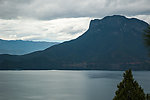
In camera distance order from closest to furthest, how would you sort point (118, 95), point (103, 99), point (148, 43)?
point (118, 95), point (148, 43), point (103, 99)

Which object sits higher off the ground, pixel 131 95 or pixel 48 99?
pixel 131 95

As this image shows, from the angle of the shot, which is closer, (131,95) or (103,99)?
(131,95)

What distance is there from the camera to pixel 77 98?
92.3 m

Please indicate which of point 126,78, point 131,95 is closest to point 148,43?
point 126,78

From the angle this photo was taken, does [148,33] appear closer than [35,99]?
Yes

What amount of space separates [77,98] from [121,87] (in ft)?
250

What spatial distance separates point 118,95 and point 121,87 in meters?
0.96

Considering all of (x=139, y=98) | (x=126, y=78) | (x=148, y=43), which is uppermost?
(x=148, y=43)

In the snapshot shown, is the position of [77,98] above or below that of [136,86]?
below

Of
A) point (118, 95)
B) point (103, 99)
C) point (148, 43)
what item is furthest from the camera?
point (103, 99)

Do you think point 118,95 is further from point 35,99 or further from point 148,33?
point 35,99

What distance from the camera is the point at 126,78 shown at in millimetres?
18391

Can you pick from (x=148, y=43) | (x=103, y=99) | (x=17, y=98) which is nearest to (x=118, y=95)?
(x=148, y=43)

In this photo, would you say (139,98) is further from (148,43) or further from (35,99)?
(35,99)
